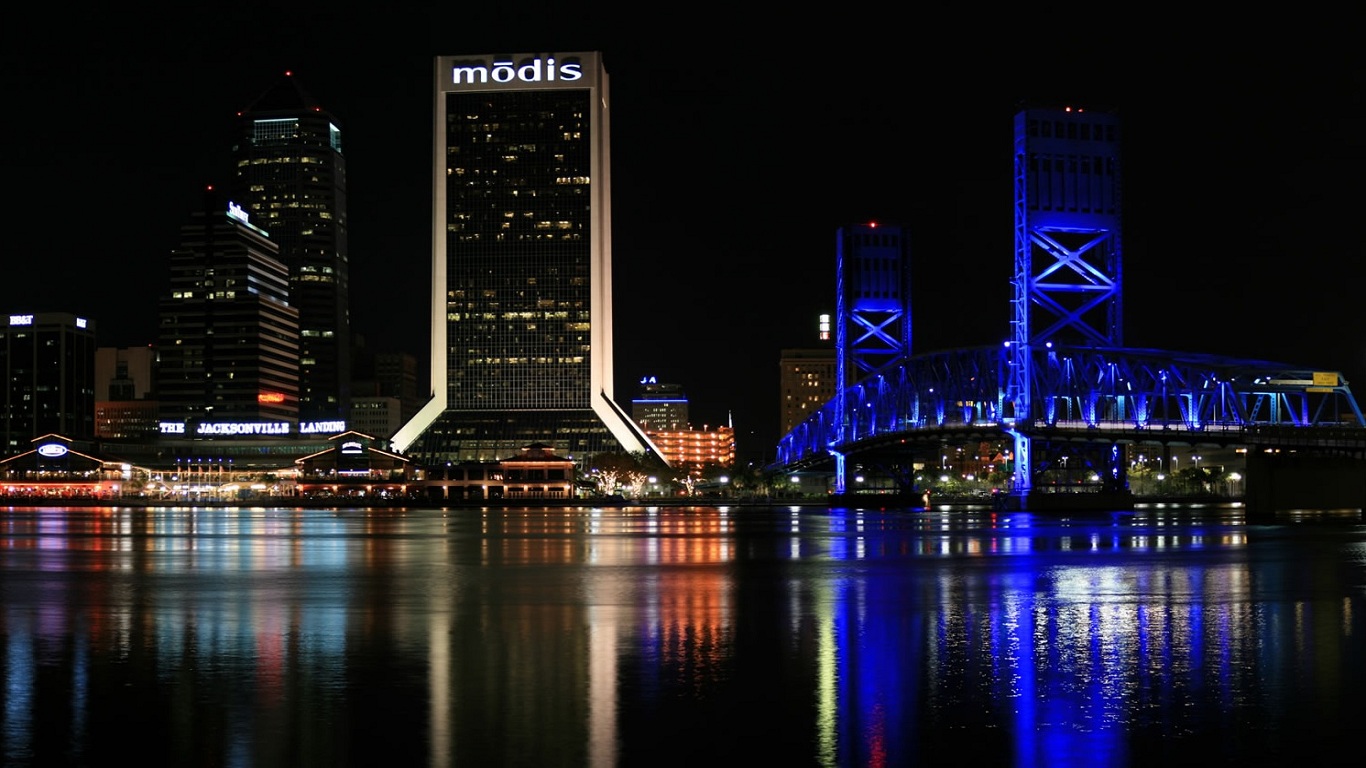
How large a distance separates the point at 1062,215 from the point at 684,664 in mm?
109143

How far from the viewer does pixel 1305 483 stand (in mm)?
98500

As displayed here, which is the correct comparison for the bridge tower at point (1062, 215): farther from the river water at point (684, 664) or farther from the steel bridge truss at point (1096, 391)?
the river water at point (684, 664)

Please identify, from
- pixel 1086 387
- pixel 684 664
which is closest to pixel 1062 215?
pixel 1086 387

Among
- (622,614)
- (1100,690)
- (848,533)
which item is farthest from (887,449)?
(1100,690)

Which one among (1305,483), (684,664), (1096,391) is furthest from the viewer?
(1096,391)

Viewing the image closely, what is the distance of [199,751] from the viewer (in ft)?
56.7

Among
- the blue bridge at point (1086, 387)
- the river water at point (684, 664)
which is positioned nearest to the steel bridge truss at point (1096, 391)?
the blue bridge at point (1086, 387)

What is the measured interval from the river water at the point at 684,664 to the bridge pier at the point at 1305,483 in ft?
175

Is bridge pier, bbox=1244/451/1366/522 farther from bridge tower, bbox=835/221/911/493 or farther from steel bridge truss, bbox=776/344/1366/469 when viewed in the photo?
bridge tower, bbox=835/221/911/493

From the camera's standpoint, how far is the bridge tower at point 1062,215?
12694 centimetres

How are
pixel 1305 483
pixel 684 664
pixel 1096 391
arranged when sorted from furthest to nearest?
pixel 1096 391 < pixel 1305 483 < pixel 684 664

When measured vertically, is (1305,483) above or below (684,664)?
above

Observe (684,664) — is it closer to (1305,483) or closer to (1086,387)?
(1305,483)

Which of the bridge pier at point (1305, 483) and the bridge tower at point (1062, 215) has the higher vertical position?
the bridge tower at point (1062, 215)
